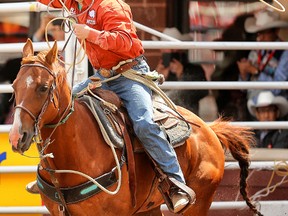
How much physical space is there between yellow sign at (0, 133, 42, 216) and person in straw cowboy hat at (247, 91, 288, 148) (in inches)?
91.6

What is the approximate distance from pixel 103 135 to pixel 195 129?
1.20 m

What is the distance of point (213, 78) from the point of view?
352 inches

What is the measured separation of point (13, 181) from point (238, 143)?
2000mm

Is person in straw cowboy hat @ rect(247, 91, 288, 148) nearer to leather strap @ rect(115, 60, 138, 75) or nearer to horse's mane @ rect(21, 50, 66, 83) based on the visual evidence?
leather strap @ rect(115, 60, 138, 75)

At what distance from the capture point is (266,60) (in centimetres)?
865

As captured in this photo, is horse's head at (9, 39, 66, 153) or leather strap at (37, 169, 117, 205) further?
leather strap at (37, 169, 117, 205)

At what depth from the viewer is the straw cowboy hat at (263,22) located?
342 inches

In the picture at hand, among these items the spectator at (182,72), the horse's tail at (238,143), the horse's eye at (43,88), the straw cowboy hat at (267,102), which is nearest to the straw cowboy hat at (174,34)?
the spectator at (182,72)

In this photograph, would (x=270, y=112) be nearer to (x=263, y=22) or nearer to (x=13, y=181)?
(x=263, y=22)

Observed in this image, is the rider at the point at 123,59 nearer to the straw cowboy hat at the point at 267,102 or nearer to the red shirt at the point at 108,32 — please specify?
the red shirt at the point at 108,32

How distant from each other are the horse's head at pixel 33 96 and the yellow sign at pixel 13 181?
7.01 ft

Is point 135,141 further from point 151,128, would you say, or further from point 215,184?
point 215,184

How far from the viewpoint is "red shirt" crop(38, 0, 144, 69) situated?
5.73m

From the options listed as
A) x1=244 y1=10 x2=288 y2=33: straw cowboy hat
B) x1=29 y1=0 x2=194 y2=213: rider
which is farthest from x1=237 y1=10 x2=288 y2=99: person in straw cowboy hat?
x1=29 y1=0 x2=194 y2=213: rider
